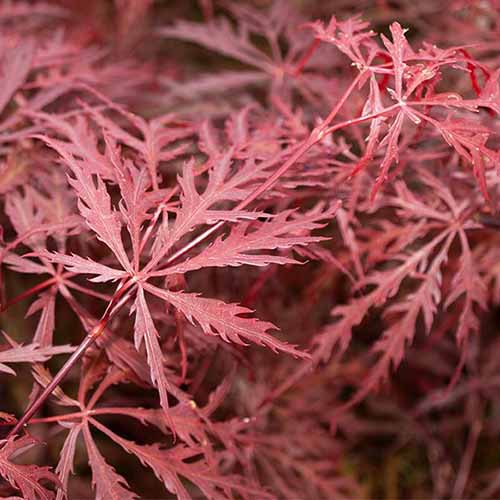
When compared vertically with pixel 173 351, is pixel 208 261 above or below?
above

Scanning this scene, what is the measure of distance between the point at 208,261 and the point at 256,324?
0.08 meters

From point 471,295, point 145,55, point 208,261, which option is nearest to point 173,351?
point 208,261

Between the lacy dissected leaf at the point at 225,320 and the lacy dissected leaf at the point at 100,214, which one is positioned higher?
the lacy dissected leaf at the point at 100,214

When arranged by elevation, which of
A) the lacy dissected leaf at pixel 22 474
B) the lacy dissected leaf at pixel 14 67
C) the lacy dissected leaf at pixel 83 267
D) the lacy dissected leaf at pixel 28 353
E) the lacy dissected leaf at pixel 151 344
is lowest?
the lacy dissected leaf at pixel 22 474

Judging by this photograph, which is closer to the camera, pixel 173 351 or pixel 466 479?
pixel 173 351

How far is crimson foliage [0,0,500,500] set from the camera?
2.28 feet

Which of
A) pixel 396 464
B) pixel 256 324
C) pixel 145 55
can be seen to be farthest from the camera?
pixel 145 55

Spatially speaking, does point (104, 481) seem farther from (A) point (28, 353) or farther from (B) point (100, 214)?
(B) point (100, 214)

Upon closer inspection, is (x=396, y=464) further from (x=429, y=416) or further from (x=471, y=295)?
(x=471, y=295)

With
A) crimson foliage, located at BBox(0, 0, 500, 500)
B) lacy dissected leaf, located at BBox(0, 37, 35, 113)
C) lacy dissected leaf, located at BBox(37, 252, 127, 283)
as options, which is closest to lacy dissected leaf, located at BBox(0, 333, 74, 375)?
crimson foliage, located at BBox(0, 0, 500, 500)

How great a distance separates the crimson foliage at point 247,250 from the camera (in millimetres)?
695

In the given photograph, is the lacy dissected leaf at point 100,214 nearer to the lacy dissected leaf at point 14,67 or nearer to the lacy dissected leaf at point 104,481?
the lacy dissected leaf at point 104,481

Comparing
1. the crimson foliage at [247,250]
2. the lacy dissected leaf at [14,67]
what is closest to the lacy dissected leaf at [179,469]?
the crimson foliage at [247,250]

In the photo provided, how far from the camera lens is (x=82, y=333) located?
1.30m
